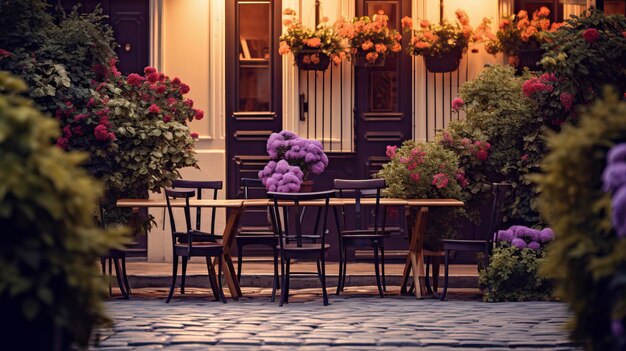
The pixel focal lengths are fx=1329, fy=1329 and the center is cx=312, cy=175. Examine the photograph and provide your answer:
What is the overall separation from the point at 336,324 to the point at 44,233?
15.1 ft

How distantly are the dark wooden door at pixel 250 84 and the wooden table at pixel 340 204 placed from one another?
10.1ft

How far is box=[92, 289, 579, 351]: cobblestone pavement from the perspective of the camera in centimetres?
862

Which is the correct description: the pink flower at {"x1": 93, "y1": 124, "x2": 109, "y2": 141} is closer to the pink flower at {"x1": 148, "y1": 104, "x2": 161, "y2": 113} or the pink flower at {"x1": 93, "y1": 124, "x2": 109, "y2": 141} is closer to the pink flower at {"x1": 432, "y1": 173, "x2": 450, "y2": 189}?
the pink flower at {"x1": 148, "y1": 104, "x2": 161, "y2": 113}

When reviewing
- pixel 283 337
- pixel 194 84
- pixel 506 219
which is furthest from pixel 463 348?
pixel 194 84

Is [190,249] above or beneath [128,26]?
beneath

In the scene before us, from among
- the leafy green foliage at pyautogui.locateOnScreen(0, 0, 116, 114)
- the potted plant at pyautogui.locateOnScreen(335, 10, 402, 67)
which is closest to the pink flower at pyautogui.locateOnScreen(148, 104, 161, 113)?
the leafy green foliage at pyautogui.locateOnScreen(0, 0, 116, 114)

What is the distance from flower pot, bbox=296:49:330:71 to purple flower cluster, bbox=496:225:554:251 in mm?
3739

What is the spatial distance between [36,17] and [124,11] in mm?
2191

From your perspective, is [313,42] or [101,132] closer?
[101,132]

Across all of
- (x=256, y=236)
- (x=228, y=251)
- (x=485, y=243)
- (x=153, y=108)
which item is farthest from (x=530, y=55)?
(x=228, y=251)

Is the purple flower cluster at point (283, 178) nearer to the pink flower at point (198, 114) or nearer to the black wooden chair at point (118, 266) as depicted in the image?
the pink flower at point (198, 114)

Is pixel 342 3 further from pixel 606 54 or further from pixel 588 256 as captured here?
pixel 588 256

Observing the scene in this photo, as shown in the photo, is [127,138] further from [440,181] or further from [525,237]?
[525,237]

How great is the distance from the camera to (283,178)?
12336 mm
